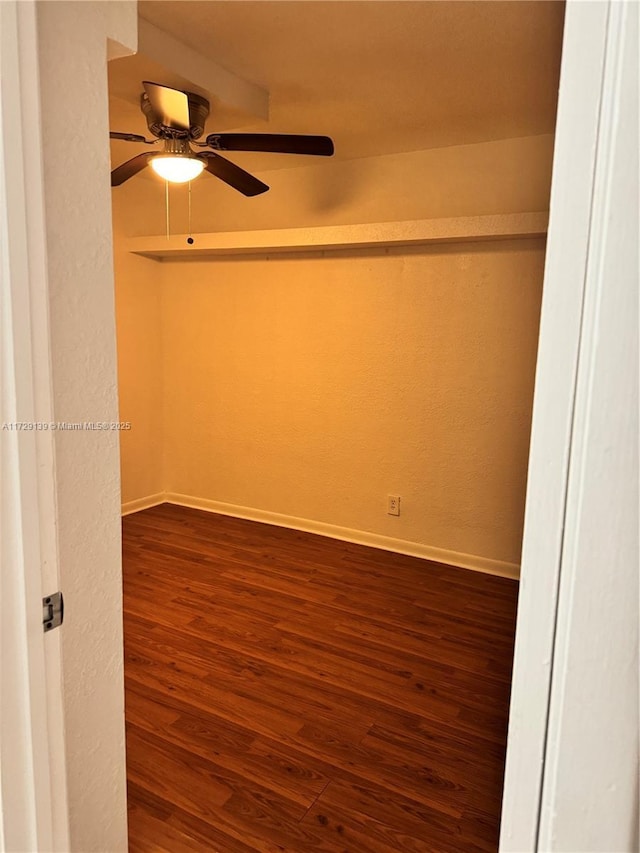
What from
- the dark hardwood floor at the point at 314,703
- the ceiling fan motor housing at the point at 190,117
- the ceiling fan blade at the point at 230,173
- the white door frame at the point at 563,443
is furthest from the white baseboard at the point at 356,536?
the white door frame at the point at 563,443

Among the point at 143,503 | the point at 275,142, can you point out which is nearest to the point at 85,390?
the point at 275,142

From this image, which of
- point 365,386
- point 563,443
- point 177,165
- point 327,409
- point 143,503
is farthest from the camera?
point 143,503

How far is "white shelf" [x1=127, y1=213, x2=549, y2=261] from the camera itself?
A: 128 inches

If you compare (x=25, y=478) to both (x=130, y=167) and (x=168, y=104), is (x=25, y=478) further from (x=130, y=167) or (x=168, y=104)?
(x=130, y=167)

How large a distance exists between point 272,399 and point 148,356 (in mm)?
1151

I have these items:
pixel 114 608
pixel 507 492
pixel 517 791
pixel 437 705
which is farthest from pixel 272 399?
pixel 517 791

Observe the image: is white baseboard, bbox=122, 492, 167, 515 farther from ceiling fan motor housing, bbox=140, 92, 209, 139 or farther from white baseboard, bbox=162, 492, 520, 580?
ceiling fan motor housing, bbox=140, 92, 209, 139

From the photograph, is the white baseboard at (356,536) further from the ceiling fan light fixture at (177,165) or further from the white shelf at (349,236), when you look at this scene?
the ceiling fan light fixture at (177,165)

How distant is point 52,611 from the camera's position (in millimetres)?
1049

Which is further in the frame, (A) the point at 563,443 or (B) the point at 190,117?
(B) the point at 190,117

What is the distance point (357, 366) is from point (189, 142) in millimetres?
1829

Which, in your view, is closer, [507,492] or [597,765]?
[597,765]

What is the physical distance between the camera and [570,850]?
22.6 inches

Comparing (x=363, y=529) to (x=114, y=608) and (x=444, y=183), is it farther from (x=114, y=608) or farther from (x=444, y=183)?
(x=114, y=608)
